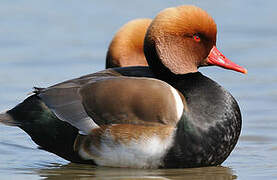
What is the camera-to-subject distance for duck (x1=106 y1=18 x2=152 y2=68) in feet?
31.0

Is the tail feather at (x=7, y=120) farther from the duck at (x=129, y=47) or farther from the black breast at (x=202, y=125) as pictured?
the duck at (x=129, y=47)

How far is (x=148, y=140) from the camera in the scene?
6352 mm

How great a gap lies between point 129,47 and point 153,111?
10.5 ft

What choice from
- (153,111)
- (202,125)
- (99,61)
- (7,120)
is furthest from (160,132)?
(99,61)

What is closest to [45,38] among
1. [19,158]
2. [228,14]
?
[228,14]

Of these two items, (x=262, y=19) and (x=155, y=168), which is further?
(x=262, y=19)

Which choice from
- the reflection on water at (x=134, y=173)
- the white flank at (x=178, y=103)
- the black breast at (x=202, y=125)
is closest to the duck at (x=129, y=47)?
the black breast at (x=202, y=125)

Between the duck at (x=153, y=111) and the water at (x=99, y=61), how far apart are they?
0.17 metres

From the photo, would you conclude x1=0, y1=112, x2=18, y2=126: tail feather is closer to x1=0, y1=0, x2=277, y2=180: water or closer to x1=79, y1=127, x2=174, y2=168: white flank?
x1=0, y1=0, x2=277, y2=180: water

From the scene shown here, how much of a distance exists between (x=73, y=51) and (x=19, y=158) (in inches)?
136

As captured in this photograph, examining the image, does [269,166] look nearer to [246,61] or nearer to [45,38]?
[246,61]

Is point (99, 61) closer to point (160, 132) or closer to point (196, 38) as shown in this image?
point (196, 38)

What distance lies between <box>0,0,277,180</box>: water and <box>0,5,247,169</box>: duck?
6.7 inches

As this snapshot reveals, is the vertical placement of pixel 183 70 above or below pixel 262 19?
above
